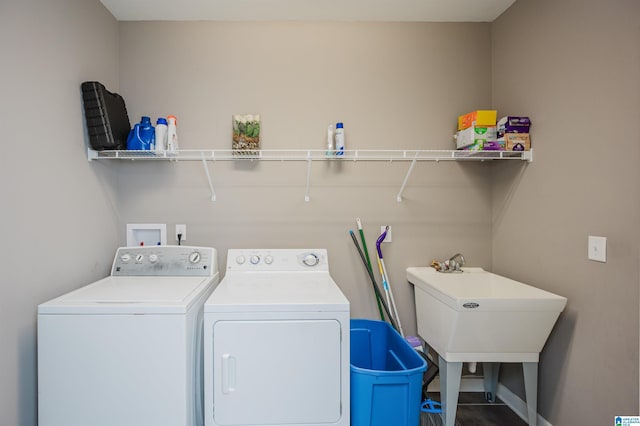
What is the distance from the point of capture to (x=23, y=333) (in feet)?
4.61

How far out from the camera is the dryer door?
1.35m

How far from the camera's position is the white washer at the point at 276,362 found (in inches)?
53.1

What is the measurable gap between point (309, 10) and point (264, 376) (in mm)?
2256

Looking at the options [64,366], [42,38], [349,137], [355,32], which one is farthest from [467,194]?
[42,38]

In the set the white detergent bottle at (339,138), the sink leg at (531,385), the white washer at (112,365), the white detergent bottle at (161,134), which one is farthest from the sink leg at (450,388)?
the white detergent bottle at (161,134)

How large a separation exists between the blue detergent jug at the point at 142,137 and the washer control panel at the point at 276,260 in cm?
86

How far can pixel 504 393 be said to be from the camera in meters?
2.09

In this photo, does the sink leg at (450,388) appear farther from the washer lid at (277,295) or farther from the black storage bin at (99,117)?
the black storage bin at (99,117)

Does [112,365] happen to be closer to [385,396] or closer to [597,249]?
[385,396]

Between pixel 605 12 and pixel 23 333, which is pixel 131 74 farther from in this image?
pixel 605 12

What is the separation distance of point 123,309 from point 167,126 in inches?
47.7

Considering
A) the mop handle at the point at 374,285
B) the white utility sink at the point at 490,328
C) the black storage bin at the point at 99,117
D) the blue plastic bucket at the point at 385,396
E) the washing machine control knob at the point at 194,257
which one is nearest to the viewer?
the blue plastic bucket at the point at 385,396

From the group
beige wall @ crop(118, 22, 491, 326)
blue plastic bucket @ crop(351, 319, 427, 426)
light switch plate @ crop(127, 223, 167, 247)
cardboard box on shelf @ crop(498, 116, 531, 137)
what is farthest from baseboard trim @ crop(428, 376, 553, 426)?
light switch plate @ crop(127, 223, 167, 247)

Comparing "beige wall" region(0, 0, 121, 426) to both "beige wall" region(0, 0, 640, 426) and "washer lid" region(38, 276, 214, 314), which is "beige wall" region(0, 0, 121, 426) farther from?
"washer lid" region(38, 276, 214, 314)
